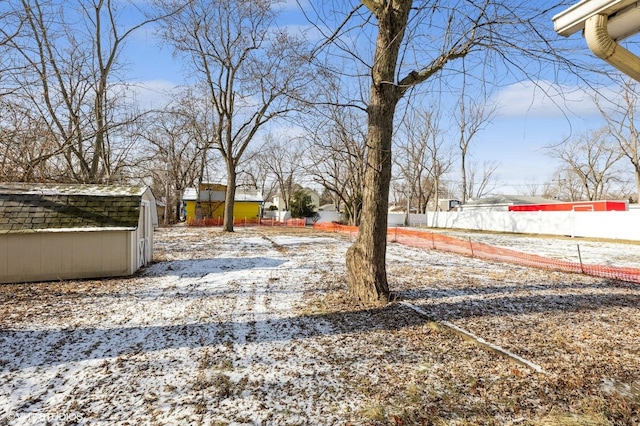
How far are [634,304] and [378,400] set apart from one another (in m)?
5.76

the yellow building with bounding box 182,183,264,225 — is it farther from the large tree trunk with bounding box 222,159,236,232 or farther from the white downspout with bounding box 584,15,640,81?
the white downspout with bounding box 584,15,640,81

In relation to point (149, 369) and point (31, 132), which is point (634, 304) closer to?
point (149, 369)

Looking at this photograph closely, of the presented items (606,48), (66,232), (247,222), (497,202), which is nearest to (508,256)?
(606,48)

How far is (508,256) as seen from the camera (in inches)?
428

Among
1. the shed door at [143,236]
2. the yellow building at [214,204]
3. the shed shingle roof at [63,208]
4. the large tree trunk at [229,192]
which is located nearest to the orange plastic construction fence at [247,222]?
the yellow building at [214,204]

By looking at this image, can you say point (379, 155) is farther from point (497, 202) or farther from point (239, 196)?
point (497, 202)

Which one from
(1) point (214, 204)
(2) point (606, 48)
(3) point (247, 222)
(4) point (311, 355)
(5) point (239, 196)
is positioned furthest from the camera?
(5) point (239, 196)

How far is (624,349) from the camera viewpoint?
12.6 ft

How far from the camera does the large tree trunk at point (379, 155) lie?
517 cm

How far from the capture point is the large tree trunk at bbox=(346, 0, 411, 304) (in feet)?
17.0

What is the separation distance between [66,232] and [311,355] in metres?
6.49

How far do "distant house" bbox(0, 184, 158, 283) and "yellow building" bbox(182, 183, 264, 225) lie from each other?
26.7 meters

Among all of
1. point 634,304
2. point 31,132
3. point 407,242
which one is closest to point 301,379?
point 634,304

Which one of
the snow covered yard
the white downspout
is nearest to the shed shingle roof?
the snow covered yard
